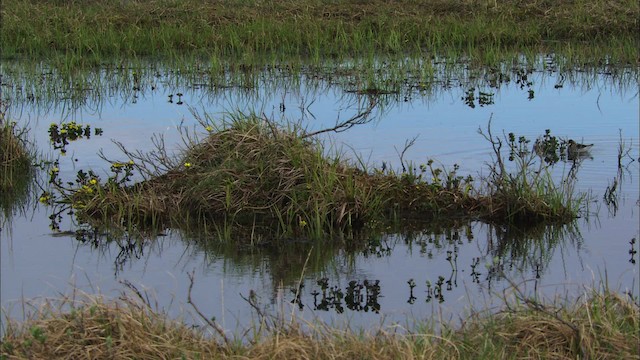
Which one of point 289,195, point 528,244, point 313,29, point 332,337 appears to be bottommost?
point 528,244

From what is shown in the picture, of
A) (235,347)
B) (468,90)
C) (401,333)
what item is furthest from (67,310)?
(468,90)

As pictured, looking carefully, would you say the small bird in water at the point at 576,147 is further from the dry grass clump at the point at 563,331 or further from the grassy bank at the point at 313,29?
the grassy bank at the point at 313,29

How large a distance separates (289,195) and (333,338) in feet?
8.64

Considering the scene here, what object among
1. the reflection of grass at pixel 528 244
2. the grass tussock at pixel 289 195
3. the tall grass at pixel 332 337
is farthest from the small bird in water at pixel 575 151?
the tall grass at pixel 332 337

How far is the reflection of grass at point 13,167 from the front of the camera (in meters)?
7.80

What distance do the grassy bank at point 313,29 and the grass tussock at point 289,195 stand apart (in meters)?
5.34

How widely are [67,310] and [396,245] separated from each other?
234 cm

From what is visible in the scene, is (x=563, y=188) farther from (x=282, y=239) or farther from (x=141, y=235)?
(x=141, y=235)

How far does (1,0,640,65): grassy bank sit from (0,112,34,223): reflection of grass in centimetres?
439

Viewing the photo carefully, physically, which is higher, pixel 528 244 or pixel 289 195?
pixel 289 195

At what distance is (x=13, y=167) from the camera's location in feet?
27.1

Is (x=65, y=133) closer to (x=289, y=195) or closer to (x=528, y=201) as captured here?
(x=289, y=195)

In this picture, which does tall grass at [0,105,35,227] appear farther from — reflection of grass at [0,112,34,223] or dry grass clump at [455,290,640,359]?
dry grass clump at [455,290,640,359]

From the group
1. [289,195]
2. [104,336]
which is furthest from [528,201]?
[104,336]
